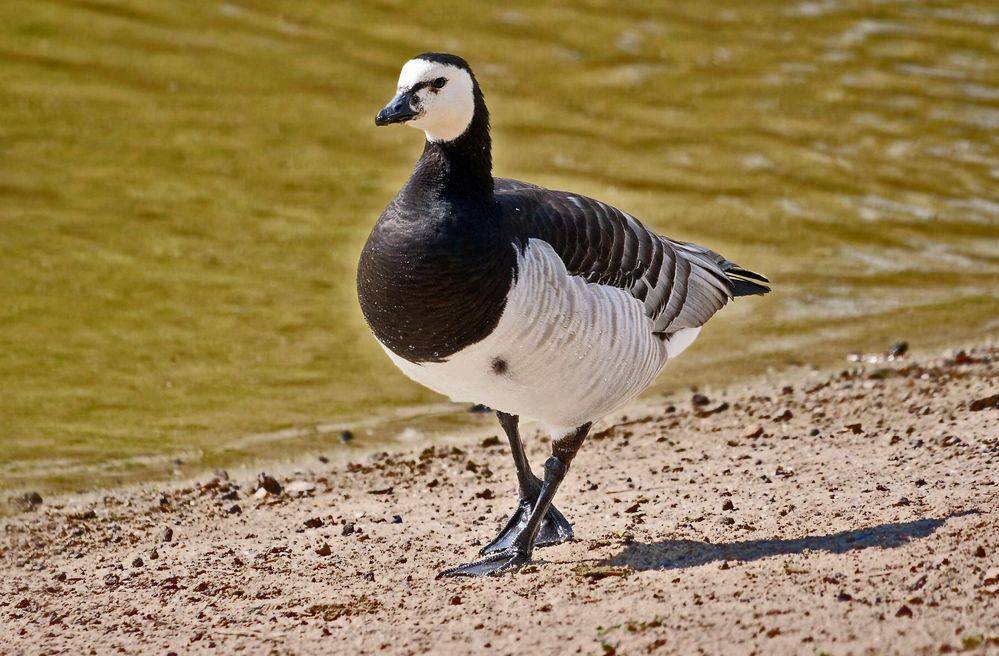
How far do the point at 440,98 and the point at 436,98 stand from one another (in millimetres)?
15

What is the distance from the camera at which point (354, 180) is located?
12.1 m

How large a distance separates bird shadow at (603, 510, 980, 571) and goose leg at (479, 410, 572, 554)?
1.52 ft

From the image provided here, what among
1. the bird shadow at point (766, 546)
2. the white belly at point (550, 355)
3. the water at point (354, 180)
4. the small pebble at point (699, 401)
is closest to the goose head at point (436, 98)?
the white belly at point (550, 355)

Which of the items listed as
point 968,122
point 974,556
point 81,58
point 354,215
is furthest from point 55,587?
point 968,122

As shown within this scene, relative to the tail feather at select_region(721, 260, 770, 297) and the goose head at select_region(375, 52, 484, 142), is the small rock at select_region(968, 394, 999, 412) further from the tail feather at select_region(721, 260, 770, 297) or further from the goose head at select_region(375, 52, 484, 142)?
the goose head at select_region(375, 52, 484, 142)

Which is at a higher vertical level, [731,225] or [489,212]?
[489,212]

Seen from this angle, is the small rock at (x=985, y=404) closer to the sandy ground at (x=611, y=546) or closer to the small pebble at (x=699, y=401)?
the sandy ground at (x=611, y=546)

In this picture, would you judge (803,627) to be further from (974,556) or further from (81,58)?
(81,58)

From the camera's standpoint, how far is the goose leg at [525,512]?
603cm

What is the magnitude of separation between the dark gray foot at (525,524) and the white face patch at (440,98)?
1.70 meters

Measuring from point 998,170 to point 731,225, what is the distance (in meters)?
3.04

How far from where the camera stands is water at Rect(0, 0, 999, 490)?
856 centimetres

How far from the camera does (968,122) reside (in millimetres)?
14031

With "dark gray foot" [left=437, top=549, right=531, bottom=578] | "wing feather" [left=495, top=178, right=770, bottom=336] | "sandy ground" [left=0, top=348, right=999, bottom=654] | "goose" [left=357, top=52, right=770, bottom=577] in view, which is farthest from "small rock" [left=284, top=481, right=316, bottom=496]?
"wing feather" [left=495, top=178, right=770, bottom=336]
